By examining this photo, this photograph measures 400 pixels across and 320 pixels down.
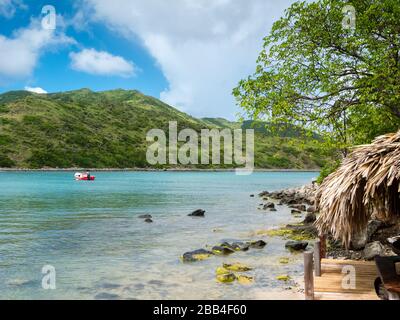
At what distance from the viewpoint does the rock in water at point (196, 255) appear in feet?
68.1

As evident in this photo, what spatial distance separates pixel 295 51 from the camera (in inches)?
872

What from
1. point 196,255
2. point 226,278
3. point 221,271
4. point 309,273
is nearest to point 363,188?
point 309,273

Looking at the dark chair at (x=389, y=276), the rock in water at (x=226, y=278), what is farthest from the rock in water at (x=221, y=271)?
the dark chair at (x=389, y=276)

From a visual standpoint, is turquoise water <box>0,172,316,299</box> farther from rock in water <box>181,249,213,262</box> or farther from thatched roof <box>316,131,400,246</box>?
thatched roof <box>316,131,400,246</box>

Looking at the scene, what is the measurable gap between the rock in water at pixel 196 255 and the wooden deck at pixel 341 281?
7885 millimetres

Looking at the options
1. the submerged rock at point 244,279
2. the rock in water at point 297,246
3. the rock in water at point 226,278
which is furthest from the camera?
the rock in water at point 297,246

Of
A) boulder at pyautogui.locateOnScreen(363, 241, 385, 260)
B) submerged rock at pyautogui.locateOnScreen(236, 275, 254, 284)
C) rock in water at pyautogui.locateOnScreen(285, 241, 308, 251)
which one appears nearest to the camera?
submerged rock at pyautogui.locateOnScreen(236, 275, 254, 284)

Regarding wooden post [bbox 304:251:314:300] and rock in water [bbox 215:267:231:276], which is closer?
wooden post [bbox 304:251:314:300]

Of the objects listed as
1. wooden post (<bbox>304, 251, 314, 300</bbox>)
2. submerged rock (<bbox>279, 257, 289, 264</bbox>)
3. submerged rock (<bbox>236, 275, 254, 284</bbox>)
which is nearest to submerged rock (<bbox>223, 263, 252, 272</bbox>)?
submerged rock (<bbox>236, 275, 254, 284</bbox>)

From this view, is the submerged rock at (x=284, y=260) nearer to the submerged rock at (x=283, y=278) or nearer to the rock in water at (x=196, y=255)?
the submerged rock at (x=283, y=278)

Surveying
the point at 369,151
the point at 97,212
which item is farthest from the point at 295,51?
the point at 97,212

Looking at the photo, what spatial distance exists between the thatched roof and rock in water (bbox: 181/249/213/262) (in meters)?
9.85

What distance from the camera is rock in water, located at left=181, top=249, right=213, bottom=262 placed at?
2077 cm

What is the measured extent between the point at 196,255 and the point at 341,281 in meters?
10.2
